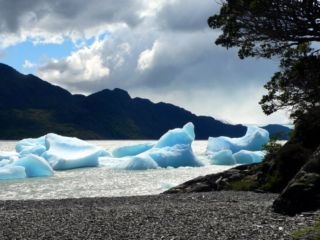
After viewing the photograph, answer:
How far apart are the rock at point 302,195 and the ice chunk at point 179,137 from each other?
47.8 m

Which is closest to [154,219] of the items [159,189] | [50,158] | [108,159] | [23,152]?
[159,189]

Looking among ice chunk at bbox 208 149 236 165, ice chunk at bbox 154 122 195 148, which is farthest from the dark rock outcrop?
ice chunk at bbox 208 149 236 165

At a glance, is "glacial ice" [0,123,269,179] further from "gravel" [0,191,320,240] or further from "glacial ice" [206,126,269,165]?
"gravel" [0,191,320,240]

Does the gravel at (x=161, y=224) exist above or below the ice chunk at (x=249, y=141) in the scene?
below

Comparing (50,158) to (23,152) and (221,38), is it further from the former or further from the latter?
(221,38)

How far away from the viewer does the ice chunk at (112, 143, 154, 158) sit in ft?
244

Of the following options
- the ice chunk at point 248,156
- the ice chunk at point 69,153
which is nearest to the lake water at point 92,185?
the ice chunk at point 69,153

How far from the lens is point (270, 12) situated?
15.4m

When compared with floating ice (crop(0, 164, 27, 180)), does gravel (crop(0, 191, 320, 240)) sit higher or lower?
lower

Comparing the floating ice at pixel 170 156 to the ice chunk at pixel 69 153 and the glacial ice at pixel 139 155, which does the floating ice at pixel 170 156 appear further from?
the ice chunk at pixel 69 153

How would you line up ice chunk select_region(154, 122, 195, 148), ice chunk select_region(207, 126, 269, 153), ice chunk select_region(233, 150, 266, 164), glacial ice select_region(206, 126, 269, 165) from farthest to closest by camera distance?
ice chunk select_region(207, 126, 269, 153), glacial ice select_region(206, 126, 269, 165), ice chunk select_region(233, 150, 266, 164), ice chunk select_region(154, 122, 195, 148)

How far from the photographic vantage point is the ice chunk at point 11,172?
4803 cm

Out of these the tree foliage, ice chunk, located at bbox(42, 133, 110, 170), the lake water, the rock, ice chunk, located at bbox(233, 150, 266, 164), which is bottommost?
the lake water

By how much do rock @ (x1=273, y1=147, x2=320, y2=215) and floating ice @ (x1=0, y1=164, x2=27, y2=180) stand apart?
1547 inches
